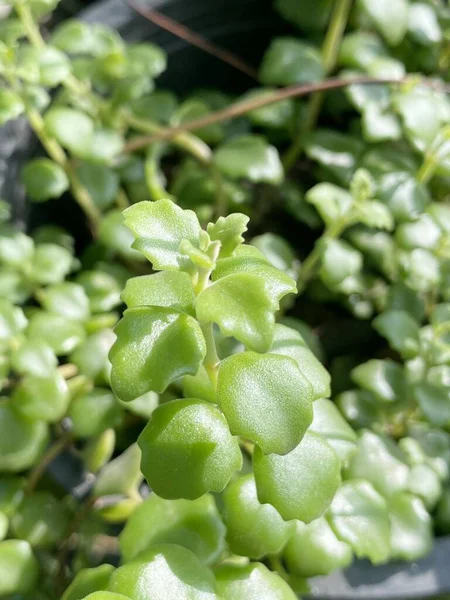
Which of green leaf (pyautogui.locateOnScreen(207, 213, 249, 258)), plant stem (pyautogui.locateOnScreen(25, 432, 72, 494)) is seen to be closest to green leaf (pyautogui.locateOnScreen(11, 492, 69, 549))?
plant stem (pyautogui.locateOnScreen(25, 432, 72, 494))

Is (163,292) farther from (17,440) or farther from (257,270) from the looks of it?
(17,440)

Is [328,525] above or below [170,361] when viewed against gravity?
below

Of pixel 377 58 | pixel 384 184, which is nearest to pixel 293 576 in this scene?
pixel 384 184

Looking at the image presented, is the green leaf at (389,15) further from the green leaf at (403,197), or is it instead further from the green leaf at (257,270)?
the green leaf at (257,270)

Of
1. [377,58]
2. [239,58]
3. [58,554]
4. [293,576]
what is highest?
[377,58]

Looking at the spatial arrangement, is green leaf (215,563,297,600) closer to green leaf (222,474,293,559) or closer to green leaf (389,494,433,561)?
green leaf (222,474,293,559)

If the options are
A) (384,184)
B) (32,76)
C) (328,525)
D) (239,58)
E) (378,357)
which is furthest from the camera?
(239,58)

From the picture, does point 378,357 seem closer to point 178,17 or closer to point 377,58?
point 377,58
